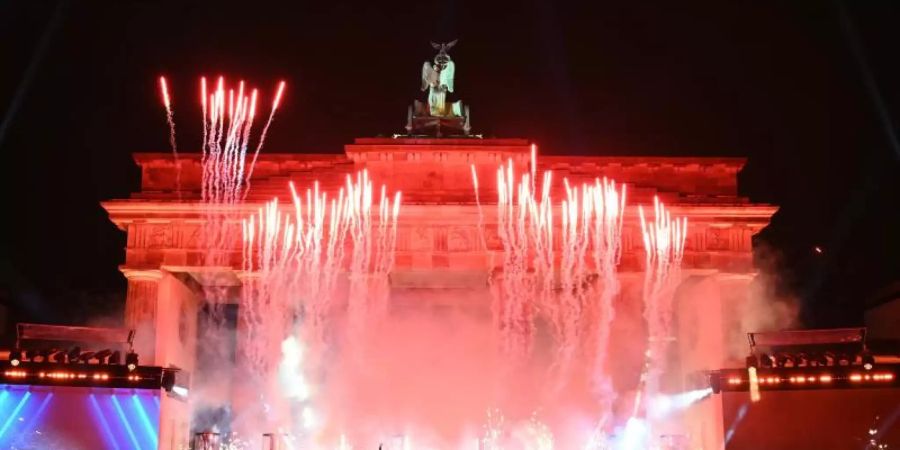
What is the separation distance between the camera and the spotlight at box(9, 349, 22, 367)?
1167 inches

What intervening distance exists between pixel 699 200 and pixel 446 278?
1018cm

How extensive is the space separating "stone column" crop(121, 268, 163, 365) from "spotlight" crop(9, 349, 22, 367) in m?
7.43

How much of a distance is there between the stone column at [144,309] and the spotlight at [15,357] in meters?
7.43

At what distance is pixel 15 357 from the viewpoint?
29844mm

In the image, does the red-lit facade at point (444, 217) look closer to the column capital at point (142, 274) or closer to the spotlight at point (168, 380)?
the column capital at point (142, 274)

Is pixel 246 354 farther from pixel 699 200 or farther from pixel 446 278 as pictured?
pixel 699 200

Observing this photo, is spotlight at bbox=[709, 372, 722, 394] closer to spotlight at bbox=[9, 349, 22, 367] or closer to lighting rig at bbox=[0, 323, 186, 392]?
lighting rig at bbox=[0, 323, 186, 392]

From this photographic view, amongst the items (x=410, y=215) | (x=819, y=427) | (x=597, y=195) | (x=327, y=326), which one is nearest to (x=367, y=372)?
(x=327, y=326)

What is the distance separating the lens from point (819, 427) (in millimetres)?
30094

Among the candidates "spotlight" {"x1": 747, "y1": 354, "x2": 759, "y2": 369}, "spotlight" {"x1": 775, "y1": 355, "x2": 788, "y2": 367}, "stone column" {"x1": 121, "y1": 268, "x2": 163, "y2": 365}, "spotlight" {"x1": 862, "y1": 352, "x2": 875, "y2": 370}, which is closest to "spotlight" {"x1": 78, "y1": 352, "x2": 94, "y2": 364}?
"stone column" {"x1": 121, "y1": 268, "x2": 163, "y2": 365}

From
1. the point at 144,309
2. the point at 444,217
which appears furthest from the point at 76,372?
the point at 444,217

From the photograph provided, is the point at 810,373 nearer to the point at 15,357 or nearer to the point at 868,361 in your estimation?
the point at 868,361

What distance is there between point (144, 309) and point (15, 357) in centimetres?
846

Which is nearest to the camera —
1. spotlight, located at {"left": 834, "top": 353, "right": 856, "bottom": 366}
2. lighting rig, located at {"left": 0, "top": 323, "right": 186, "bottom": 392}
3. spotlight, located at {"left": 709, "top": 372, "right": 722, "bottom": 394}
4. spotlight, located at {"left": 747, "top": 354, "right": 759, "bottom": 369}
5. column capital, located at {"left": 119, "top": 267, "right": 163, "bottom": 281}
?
lighting rig, located at {"left": 0, "top": 323, "right": 186, "bottom": 392}
